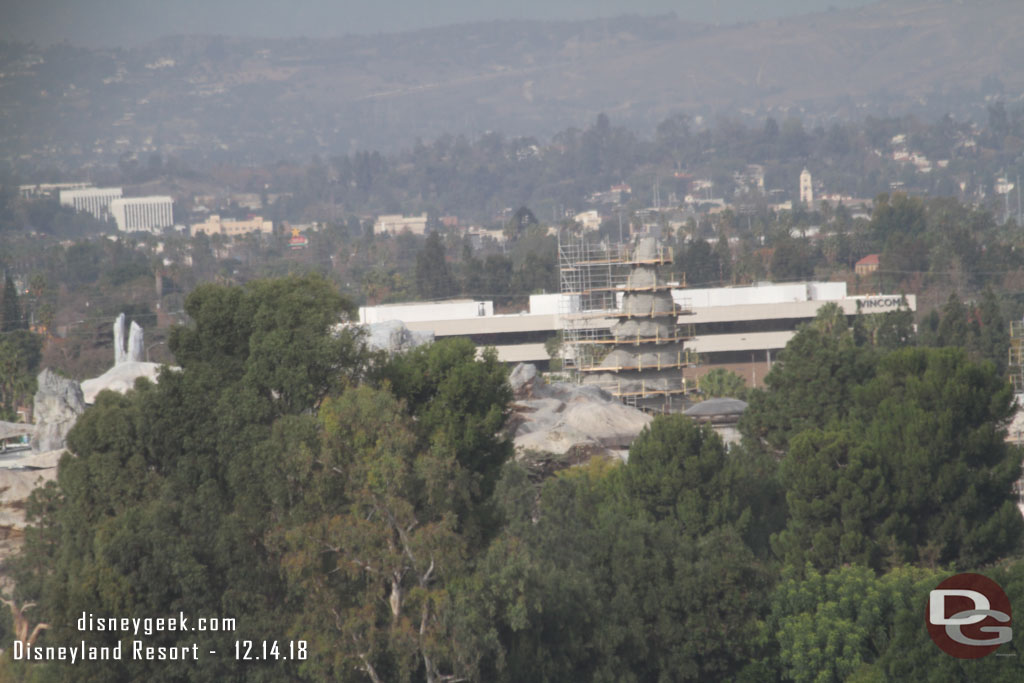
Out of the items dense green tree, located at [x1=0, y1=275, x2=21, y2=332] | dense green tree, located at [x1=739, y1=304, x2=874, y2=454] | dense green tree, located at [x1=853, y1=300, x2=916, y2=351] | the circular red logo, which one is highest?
dense green tree, located at [x1=0, y1=275, x2=21, y2=332]

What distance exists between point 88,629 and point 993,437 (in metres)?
21.1

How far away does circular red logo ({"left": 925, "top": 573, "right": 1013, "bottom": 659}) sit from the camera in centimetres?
2480

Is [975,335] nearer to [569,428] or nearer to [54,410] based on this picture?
[569,428]

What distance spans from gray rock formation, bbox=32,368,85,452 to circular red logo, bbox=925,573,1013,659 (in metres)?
22.7

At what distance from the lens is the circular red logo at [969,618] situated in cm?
2480

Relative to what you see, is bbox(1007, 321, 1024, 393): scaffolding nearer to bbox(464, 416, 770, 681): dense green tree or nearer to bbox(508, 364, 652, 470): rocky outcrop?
bbox(508, 364, 652, 470): rocky outcrop

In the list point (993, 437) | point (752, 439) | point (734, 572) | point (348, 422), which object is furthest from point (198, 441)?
point (752, 439)

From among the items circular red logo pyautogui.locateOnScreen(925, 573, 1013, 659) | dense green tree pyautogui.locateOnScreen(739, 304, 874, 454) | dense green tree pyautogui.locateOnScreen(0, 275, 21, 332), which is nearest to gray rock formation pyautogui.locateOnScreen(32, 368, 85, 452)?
dense green tree pyautogui.locateOnScreen(739, 304, 874, 454)

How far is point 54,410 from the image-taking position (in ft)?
135

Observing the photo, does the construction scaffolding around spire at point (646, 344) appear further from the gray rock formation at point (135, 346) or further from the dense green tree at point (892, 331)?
the dense green tree at point (892, 331)

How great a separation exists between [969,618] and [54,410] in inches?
965

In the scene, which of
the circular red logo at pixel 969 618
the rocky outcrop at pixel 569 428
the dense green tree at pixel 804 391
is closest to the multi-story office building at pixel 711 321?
the rocky outcrop at pixel 569 428

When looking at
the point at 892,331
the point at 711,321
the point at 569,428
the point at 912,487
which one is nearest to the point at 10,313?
the point at 711,321

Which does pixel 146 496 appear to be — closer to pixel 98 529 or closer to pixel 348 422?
pixel 98 529
